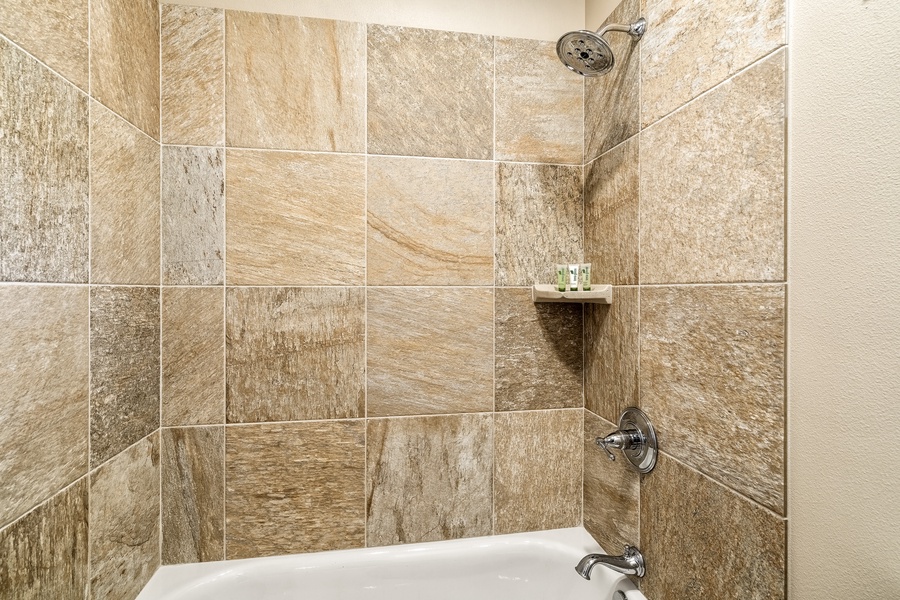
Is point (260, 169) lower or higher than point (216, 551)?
higher

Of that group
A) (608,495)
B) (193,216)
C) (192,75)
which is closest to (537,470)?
(608,495)

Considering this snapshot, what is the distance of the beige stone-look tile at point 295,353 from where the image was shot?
49.7 inches

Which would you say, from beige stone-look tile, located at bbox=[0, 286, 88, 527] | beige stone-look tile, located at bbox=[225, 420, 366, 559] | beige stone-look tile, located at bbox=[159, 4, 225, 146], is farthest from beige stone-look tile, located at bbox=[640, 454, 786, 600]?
beige stone-look tile, located at bbox=[159, 4, 225, 146]

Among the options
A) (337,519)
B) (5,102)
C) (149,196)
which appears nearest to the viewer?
(5,102)

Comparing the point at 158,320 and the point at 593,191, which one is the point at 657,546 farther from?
the point at 158,320

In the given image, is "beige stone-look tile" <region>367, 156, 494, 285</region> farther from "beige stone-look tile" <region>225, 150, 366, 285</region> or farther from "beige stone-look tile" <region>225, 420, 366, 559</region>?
"beige stone-look tile" <region>225, 420, 366, 559</region>

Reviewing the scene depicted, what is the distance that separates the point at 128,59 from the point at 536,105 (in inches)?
45.1

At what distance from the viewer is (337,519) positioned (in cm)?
131

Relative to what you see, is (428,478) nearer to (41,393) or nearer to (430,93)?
(41,393)

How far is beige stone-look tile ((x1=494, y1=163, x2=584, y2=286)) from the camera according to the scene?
1396 millimetres

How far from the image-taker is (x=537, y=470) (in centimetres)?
142

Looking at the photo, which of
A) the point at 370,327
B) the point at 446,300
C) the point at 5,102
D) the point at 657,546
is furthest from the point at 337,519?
the point at 5,102

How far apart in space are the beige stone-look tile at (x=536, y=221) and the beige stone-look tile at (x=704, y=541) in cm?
67

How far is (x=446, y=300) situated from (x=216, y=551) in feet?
3.32
